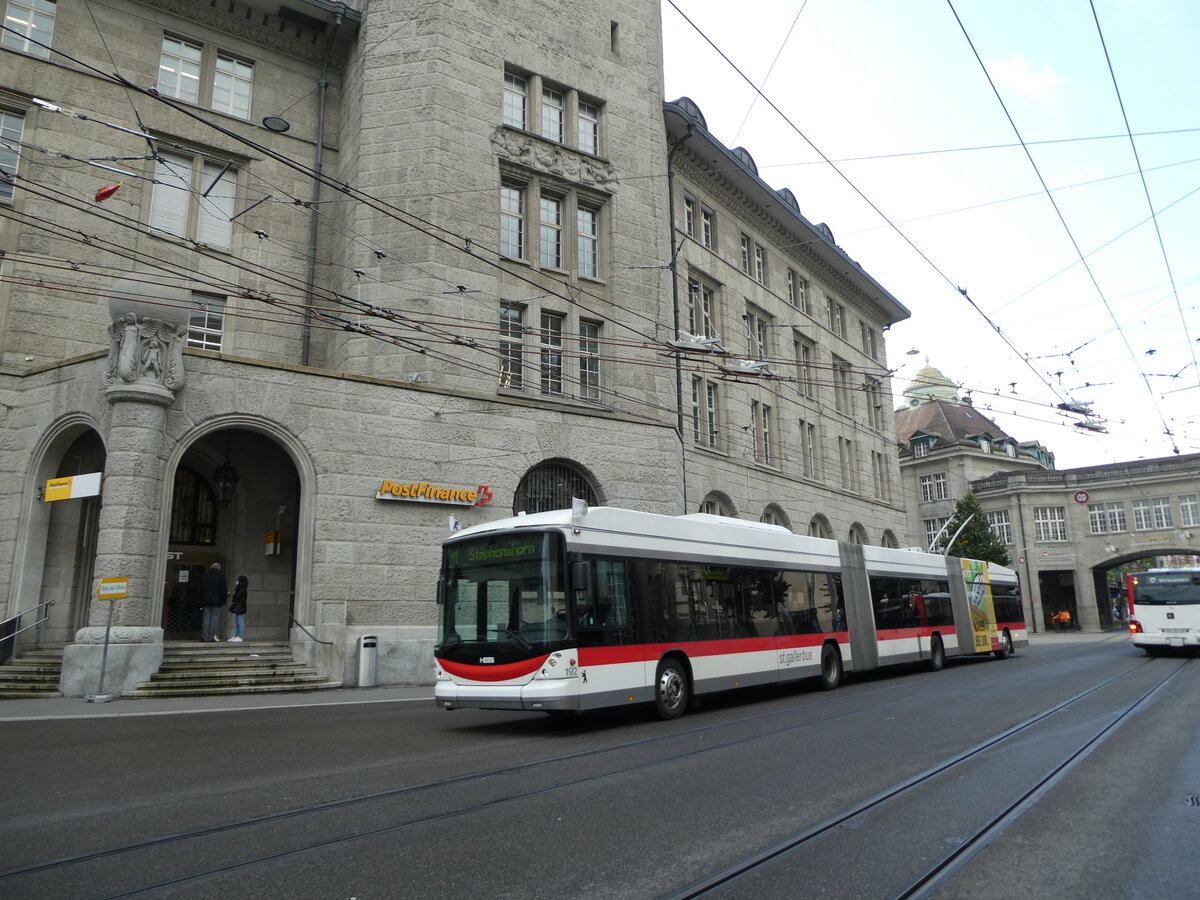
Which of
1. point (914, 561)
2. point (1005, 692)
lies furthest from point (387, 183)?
point (1005, 692)

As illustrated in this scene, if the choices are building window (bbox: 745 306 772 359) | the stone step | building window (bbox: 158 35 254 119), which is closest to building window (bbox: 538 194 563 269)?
building window (bbox: 158 35 254 119)

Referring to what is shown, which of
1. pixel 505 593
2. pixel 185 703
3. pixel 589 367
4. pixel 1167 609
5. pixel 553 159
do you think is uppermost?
pixel 553 159

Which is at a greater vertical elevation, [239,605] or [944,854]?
[239,605]

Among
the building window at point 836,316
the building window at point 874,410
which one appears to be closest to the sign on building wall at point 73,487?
the building window at point 836,316

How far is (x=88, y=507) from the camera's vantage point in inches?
736

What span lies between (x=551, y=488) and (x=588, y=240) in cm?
745

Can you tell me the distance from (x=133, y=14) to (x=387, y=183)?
720cm

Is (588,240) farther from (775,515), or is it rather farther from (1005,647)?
(1005,647)

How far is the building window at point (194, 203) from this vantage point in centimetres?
2088

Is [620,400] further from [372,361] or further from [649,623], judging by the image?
[649,623]

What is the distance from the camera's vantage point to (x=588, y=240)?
81.8ft

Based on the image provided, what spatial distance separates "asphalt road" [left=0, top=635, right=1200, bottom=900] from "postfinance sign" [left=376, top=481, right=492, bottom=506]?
7532 millimetres

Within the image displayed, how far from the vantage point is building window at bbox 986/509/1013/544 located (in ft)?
213

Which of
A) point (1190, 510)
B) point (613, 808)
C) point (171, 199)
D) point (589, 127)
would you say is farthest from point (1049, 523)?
point (613, 808)
